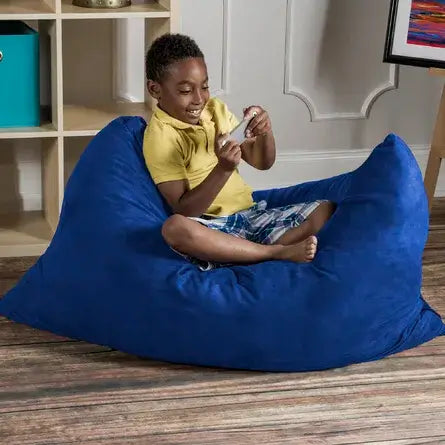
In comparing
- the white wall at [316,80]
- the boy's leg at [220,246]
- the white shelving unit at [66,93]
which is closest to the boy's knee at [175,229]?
the boy's leg at [220,246]

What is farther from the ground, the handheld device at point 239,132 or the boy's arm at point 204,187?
the handheld device at point 239,132

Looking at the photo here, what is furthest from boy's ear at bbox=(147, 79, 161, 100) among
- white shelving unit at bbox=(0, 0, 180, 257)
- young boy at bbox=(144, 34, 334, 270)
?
white shelving unit at bbox=(0, 0, 180, 257)

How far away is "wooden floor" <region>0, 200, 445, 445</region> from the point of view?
2.11 metres

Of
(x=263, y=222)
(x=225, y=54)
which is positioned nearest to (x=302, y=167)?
(x=225, y=54)

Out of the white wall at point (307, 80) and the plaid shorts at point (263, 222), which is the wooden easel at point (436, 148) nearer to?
the white wall at point (307, 80)

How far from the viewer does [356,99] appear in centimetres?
367

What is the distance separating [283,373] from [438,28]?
1359 mm

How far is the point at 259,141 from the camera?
269 cm

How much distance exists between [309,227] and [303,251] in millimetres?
166

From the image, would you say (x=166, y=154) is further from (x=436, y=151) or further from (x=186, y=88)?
(x=436, y=151)

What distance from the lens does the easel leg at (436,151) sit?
Result: 3297 millimetres

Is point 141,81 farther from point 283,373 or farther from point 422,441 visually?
point 422,441

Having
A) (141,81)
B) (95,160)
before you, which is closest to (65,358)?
(95,160)

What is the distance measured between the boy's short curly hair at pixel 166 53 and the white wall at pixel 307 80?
774mm
